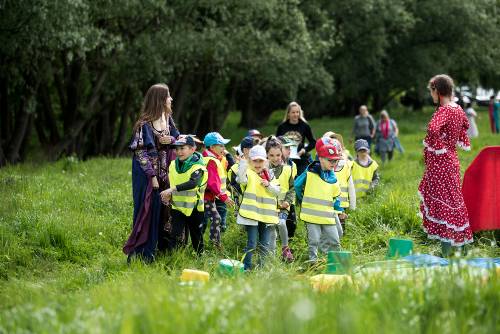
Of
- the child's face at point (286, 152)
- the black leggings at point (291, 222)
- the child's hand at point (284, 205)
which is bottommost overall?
the black leggings at point (291, 222)

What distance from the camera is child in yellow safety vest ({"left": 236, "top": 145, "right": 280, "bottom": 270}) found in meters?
9.34

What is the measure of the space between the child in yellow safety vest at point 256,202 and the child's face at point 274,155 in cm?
57

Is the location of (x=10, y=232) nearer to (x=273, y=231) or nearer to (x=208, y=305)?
(x=273, y=231)

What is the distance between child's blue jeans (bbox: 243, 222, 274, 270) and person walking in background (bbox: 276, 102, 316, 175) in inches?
139

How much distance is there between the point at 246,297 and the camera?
5.34 meters

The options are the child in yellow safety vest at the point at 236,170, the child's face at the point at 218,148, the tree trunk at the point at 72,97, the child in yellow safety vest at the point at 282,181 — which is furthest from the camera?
the tree trunk at the point at 72,97

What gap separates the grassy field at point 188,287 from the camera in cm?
485

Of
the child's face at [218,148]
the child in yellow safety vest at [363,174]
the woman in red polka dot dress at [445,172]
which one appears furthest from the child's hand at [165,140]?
the child in yellow safety vest at [363,174]

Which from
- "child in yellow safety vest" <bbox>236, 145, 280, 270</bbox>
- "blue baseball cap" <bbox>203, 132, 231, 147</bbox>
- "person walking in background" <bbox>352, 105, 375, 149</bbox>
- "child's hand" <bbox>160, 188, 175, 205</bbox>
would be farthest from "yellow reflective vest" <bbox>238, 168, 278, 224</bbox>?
"person walking in background" <bbox>352, 105, 375, 149</bbox>

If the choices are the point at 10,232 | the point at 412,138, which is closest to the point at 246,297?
the point at 10,232

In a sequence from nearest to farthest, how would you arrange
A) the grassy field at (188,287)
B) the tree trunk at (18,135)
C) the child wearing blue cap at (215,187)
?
the grassy field at (188,287) < the child wearing blue cap at (215,187) < the tree trunk at (18,135)

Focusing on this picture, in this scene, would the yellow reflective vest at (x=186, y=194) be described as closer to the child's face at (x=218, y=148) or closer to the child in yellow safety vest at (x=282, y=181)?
the child in yellow safety vest at (x=282, y=181)

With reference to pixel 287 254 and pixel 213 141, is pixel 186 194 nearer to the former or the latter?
pixel 287 254

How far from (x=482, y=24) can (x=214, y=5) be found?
21.2 m
